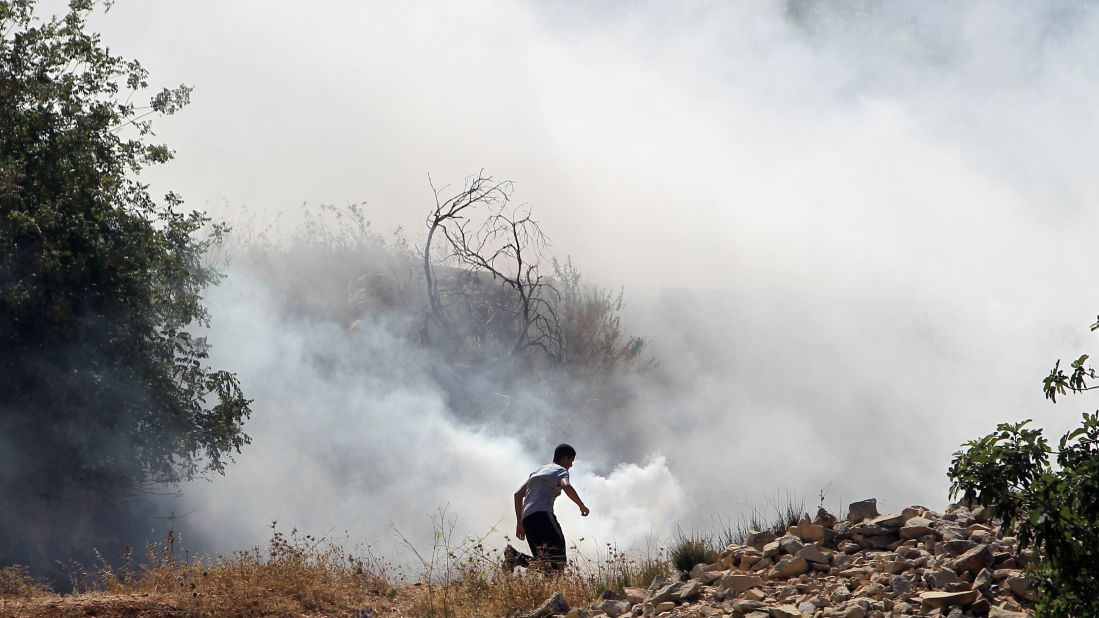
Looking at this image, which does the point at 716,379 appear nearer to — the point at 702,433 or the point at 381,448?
the point at 702,433

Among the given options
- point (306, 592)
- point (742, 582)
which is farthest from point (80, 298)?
point (742, 582)

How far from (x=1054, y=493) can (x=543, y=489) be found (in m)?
5.82

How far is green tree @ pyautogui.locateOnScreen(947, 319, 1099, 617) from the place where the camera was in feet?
13.6

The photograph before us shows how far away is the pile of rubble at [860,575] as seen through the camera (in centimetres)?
614

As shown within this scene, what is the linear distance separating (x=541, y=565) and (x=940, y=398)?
78.1ft

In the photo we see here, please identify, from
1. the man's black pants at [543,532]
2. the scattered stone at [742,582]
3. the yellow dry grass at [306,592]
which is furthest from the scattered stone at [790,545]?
the man's black pants at [543,532]

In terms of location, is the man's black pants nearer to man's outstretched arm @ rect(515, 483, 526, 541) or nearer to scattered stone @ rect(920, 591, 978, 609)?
man's outstretched arm @ rect(515, 483, 526, 541)

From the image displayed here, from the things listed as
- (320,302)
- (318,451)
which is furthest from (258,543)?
(320,302)

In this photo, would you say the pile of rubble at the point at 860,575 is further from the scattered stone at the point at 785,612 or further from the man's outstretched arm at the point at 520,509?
the man's outstretched arm at the point at 520,509

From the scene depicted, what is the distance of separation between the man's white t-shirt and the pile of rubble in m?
1.78

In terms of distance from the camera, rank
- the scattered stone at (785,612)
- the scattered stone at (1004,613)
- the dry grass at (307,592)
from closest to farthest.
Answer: the scattered stone at (1004,613) < the scattered stone at (785,612) < the dry grass at (307,592)

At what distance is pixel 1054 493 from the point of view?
418cm

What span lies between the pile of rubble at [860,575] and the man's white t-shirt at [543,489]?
1.78 meters

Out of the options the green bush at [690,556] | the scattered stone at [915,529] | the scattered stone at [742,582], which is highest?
the green bush at [690,556]
